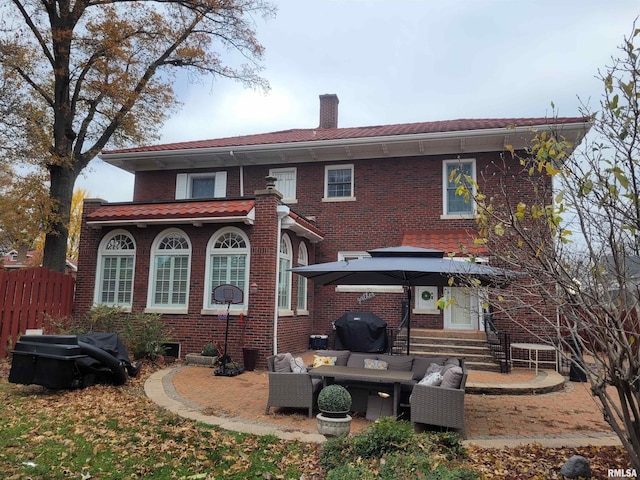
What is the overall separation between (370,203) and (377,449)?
32.9 ft

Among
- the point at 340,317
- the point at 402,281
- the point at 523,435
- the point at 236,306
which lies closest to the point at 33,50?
the point at 236,306

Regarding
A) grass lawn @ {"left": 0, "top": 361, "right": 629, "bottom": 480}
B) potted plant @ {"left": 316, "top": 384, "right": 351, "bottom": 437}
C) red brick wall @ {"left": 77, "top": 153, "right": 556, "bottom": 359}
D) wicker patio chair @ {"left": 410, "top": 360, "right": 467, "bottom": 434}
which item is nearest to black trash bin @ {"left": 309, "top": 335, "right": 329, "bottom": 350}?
red brick wall @ {"left": 77, "top": 153, "right": 556, "bottom": 359}

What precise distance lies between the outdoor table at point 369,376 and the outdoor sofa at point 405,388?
126mm

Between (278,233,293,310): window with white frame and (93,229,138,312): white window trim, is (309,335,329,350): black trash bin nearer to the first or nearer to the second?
(278,233,293,310): window with white frame

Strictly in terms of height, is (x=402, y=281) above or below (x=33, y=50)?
below

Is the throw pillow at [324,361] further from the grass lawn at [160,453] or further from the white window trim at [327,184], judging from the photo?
the white window trim at [327,184]

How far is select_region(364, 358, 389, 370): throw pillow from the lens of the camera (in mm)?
7496

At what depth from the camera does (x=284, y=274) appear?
12297mm

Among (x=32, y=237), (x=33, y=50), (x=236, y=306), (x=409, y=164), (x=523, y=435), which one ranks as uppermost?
(x=33, y=50)

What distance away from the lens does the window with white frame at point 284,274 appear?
12.0m

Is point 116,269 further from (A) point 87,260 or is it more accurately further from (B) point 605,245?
(B) point 605,245

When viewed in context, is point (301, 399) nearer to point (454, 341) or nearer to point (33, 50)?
point (454, 341)

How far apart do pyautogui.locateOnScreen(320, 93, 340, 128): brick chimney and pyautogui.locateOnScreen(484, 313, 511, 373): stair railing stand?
10.3 metres

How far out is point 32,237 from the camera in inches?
553
